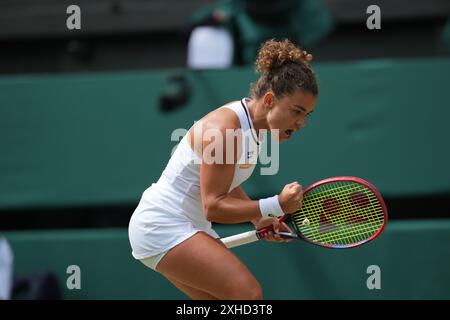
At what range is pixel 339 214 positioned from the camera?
307 cm

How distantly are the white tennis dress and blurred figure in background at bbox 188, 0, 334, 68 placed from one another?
1785mm

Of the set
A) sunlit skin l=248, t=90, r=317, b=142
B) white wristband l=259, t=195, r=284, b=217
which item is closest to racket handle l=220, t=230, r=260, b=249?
white wristband l=259, t=195, r=284, b=217

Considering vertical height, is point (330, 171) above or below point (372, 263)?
above

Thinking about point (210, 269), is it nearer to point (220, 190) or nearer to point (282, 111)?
point (220, 190)

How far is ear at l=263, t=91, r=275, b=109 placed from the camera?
9.17ft

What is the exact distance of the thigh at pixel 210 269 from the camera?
2727mm

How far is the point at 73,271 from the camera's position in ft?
14.8

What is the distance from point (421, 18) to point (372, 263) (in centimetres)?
185

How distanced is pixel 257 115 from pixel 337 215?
0.54m

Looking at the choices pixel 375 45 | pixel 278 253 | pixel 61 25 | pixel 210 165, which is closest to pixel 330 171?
pixel 278 253

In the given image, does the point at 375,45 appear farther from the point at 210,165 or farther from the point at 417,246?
the point at 210,165

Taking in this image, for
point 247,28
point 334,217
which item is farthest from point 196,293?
point 247,28

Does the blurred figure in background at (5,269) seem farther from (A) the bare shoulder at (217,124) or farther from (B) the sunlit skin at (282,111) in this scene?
(B) the sunlit skin at (282,111)

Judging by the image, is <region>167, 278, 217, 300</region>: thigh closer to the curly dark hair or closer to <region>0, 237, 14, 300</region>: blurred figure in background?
the curly dark hair
